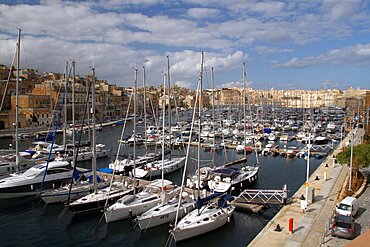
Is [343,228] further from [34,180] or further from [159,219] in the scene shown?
[34,180]

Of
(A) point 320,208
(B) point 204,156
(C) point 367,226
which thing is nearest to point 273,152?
(B) point 204,156

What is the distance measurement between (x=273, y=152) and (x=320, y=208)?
22.0m

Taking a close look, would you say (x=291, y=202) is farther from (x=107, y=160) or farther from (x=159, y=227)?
(x=107, y=160)

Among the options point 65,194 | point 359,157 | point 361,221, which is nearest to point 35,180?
point 65,194

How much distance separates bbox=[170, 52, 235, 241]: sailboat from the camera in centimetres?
1434

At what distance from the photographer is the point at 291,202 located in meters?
17.9

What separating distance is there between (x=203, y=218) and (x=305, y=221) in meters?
4.72

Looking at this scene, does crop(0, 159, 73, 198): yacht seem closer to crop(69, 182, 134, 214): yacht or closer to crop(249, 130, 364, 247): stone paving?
crop(69, 182, 134, 214): yacht

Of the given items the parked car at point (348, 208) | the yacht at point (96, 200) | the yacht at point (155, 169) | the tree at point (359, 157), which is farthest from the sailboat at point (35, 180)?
the tree at point (359, 157)

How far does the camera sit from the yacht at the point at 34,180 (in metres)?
20.4

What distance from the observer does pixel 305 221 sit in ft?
47.5

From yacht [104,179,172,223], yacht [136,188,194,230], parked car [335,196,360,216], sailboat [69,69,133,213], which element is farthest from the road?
sailboat [69,69,133,213]

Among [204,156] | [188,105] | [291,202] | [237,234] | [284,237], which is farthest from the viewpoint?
[188,105]

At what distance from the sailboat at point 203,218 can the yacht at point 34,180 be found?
1111 centimetres
